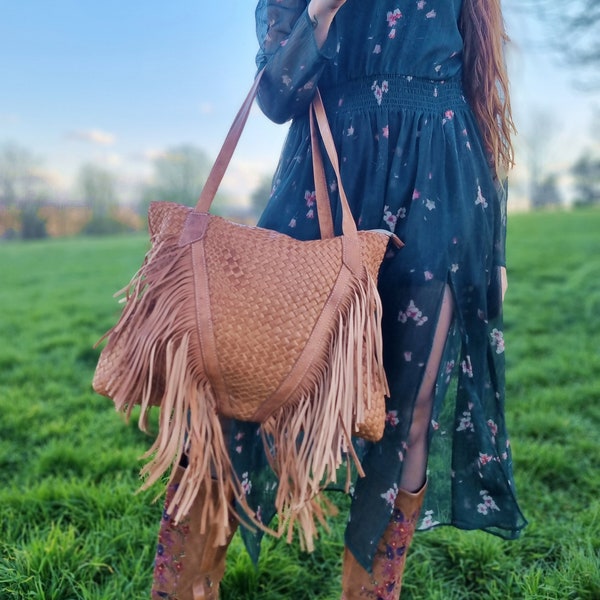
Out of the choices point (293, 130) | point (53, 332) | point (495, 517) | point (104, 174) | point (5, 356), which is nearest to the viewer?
point (293, 130)

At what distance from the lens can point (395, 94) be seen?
53.5 inches

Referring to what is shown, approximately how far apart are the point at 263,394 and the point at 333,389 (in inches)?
5.3

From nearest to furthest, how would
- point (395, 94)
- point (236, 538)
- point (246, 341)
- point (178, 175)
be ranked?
point (246, 341)
point (395, 94)
point (236, 538)
point (178, 175)

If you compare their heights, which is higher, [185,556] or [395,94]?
[395,94]

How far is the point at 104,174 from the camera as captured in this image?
19844 mm

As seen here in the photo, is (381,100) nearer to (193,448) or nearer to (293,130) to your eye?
(293,130)

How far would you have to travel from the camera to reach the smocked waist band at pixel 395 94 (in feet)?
4.46

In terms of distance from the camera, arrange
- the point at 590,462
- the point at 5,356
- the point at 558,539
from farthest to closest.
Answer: the point at 5,356
the point at 590,462
the point at 558,539

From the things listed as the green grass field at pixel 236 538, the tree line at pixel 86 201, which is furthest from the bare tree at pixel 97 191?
the green grass field at pixel 236 538

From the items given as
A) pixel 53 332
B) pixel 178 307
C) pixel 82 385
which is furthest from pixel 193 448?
pixel 53 332

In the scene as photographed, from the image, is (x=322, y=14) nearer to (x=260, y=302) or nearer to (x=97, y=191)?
(x=260, y=302)

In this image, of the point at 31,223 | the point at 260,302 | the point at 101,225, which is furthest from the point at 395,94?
the point at 101,225

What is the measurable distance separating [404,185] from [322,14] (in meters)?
0.40

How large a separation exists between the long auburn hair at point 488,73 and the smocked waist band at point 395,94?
8 centimetres
